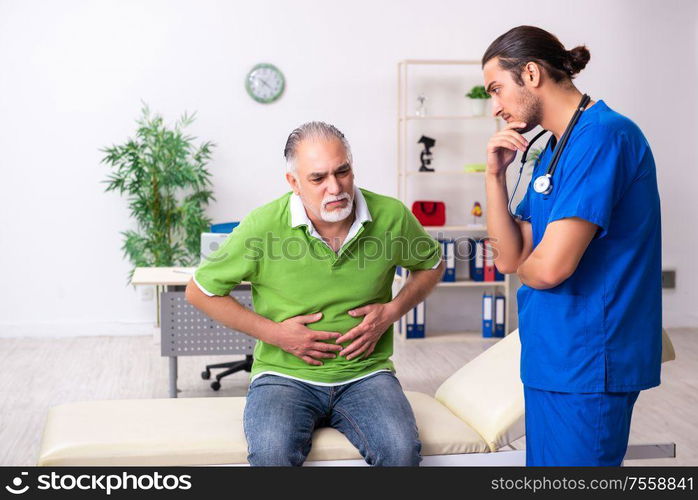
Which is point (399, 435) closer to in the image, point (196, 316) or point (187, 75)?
point (196, 316)

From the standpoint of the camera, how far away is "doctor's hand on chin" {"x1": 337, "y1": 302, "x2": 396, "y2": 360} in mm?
2250

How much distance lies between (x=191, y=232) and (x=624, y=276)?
4018 mm

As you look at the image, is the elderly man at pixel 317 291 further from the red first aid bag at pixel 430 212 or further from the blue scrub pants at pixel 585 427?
the red first aid bag at pixel 430 212

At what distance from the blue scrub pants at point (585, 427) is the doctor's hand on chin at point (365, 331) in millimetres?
624

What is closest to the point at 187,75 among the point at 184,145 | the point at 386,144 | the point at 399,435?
the point at 184,145

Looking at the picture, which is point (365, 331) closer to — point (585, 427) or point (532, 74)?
point (585, 427)

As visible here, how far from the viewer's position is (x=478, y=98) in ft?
18.1

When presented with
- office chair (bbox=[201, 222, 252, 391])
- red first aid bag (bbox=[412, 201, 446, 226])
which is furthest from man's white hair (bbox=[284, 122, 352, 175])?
red first aid bag (bbox=[412, 201, 446, 226])

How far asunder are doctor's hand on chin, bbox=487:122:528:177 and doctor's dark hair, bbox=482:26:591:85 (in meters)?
0.11

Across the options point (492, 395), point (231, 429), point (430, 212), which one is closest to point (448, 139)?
point (430, 212)

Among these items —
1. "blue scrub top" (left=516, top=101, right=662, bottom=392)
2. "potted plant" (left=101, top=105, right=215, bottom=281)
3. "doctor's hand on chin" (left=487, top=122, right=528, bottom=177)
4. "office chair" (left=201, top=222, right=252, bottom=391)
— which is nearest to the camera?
"blue scrub top" (left=516, top=101, right=662, bottom=392)

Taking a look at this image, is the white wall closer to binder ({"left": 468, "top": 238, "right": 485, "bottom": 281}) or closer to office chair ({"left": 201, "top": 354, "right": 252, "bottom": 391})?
binder ({"left": 468, "top": 238, "right": 485, "bottom": 281})

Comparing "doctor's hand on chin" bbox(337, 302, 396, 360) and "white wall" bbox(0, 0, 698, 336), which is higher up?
"white wall" bbox(0, 0, 698, 336)

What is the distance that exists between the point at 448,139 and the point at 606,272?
424 cm
